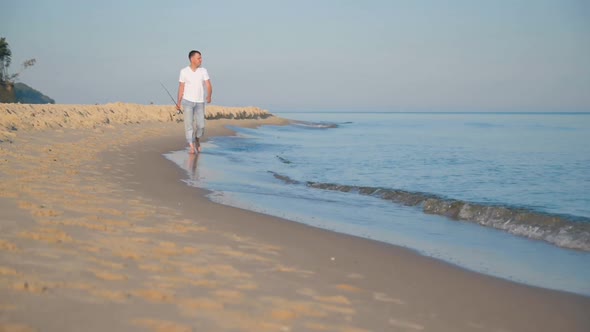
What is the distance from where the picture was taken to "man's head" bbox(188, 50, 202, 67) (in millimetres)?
10344

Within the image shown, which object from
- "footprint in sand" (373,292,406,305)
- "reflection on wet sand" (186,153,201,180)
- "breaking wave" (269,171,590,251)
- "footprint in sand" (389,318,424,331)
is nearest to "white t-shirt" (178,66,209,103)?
"reflection on wet sand" (186,153,201,180)

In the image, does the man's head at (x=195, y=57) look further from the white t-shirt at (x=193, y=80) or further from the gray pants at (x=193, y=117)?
the gray pants at (x=193, y=117)

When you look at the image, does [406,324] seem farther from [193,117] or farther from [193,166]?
[193,117]

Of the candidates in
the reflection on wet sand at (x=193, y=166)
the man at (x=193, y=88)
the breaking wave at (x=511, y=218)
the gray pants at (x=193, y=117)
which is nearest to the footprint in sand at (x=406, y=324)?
the breaking wave at (x=511, y=218)

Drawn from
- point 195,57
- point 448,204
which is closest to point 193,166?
point 195,57

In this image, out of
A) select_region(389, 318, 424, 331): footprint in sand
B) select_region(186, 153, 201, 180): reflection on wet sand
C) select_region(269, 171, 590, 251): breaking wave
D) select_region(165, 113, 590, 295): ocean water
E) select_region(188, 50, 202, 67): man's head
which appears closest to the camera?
select_region(389, 318, 424, 331): footprint in sand

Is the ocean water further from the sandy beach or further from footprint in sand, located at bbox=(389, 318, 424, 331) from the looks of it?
footprint in sand, located at bbox=(389, 318, 424, 331)

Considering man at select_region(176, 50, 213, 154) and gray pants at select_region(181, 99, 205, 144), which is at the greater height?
man at select_region(176, 50, 213, 154)

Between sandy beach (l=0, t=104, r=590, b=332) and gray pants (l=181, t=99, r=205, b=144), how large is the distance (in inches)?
227

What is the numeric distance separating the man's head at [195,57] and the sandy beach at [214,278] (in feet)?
18.8

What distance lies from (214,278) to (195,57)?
8251 mm

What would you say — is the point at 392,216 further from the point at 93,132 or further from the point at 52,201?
the point at 93,132

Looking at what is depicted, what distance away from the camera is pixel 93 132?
14281mm

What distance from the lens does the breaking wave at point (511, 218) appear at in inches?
208
